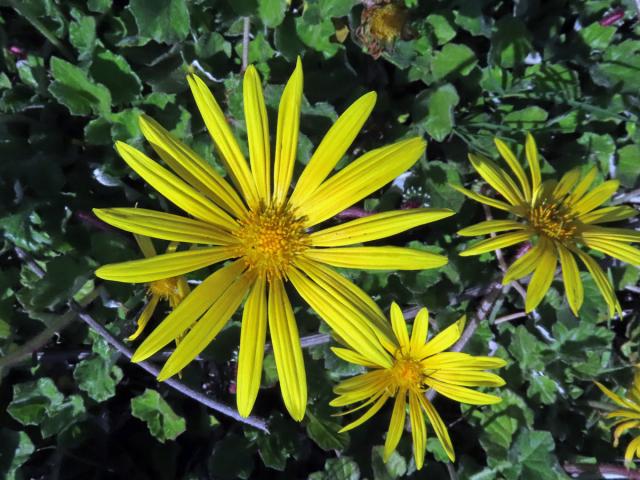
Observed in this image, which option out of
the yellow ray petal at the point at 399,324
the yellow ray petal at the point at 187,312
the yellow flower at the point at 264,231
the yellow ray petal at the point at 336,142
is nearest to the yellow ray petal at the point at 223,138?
the yellow flower at the point at 264,231

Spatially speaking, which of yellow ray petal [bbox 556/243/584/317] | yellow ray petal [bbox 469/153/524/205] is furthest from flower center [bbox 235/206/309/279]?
yellow ray petal [bbox 556/243/584/317]

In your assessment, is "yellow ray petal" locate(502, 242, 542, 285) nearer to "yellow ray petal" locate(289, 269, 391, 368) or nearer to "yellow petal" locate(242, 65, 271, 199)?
"yellow ray petal" locate(289, 269, 391, 368)

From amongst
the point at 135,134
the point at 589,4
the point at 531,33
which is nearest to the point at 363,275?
the point at 135,134

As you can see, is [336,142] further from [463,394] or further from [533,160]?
[463,394]

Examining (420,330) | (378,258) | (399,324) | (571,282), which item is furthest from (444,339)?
(378,258)

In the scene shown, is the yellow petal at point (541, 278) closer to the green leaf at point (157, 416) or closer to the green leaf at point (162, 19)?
the green leaf at point (157, 416)
